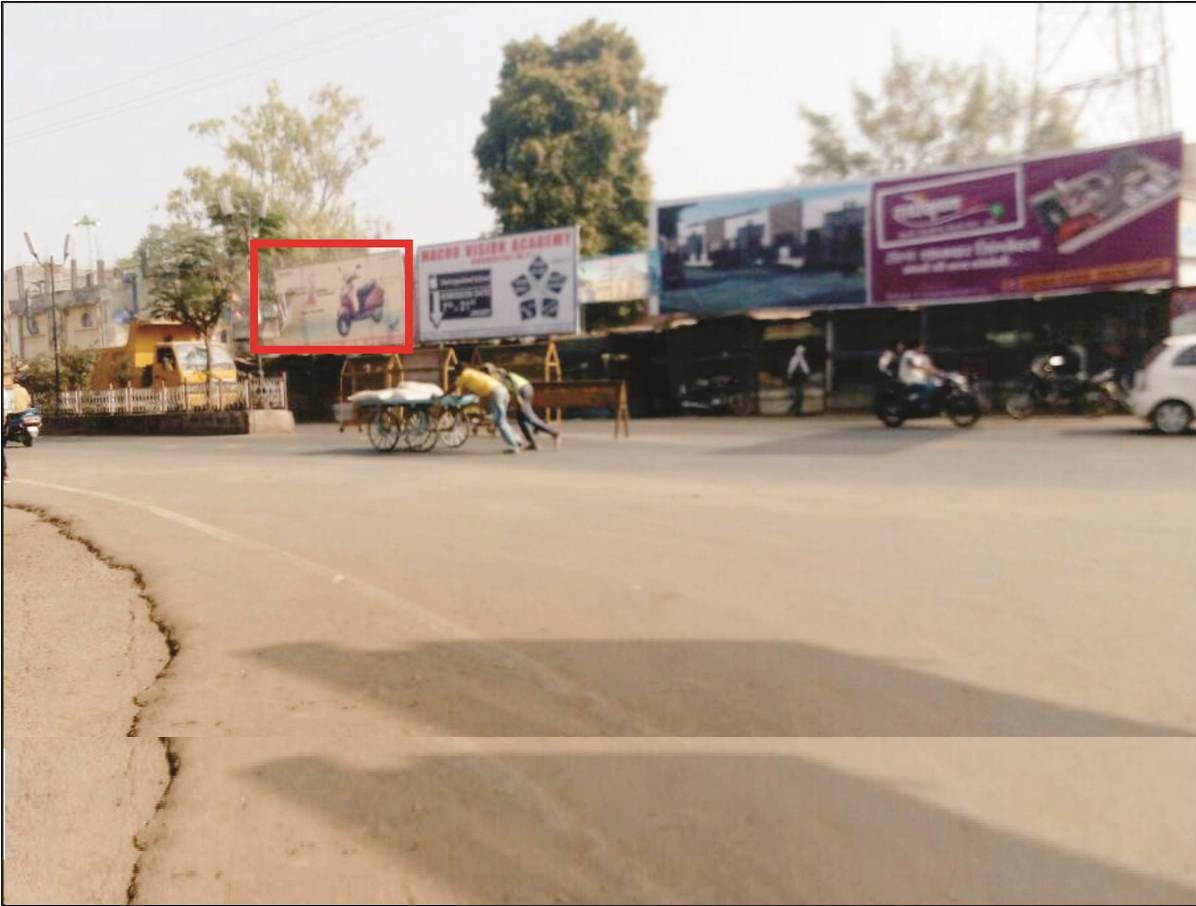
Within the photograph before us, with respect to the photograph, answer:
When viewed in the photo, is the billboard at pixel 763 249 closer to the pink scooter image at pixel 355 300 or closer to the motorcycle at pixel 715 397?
the motorcycle at pixel 715 397

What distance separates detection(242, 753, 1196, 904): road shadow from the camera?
2344 millimetres

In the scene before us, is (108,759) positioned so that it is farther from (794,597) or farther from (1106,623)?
(1106,623)

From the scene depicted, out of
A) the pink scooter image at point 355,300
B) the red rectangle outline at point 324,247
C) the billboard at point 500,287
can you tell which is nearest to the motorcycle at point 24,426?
the red rectangle outline at point 324,247

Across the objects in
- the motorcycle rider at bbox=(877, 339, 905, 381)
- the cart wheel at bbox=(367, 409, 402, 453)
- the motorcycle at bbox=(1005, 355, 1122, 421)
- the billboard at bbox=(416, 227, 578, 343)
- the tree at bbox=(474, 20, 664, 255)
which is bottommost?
the cart wheel at bbox=(367, 409, 402, 453)

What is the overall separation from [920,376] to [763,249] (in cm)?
704

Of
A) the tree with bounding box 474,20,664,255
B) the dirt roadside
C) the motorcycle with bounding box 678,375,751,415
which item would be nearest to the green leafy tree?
the dirt roadside

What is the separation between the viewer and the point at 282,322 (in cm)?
584

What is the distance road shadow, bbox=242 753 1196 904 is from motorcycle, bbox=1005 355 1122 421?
57.5 ft

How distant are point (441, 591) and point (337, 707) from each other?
5.72ft

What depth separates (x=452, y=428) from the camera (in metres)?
14.5

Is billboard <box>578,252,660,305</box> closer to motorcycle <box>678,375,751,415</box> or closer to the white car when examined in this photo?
motorcycle <box>678,375,751,415</box>

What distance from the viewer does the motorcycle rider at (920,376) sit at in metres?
17.1

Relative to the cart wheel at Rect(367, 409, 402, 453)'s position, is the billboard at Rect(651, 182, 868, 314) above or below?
above

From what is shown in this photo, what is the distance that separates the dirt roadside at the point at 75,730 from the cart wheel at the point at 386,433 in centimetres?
807
